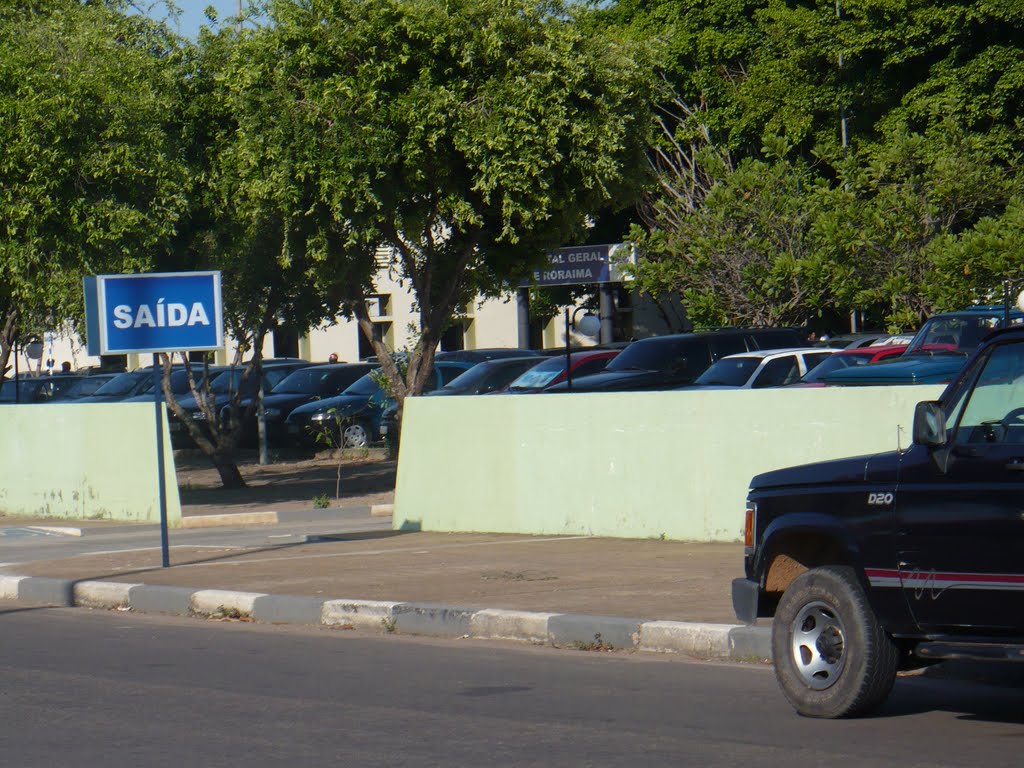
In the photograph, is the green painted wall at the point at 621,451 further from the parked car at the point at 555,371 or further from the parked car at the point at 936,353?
the parked car at the point at 555,371

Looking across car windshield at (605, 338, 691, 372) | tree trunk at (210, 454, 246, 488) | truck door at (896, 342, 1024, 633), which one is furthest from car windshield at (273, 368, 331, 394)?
truck door at (896, 342, 1024, 633)

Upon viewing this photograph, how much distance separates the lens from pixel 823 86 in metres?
36.9

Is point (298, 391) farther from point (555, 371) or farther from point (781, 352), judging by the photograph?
point (781, 352)

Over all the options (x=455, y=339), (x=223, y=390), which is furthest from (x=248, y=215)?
(x=455, y=339)

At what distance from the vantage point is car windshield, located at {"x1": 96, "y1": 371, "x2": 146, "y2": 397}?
110 feet

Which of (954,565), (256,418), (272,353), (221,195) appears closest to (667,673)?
(954,565)

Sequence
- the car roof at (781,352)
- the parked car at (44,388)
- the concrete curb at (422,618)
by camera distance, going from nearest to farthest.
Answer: the concrete curb at (422,618), the car roof at (781,352), the parked car at (44,388)

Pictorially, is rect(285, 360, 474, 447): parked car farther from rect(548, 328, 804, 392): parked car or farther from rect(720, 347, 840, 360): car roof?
rect(720, 347, 840, 360): car roof

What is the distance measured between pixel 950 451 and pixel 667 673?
267 cm

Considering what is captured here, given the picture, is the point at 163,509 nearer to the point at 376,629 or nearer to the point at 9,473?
the point at 376,629

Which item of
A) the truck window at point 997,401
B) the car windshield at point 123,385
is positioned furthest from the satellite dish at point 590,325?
the truck window at point 997,401

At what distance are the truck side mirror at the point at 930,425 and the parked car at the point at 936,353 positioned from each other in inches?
344

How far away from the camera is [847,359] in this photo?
20000 millimetres

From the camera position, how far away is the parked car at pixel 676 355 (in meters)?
22.2
